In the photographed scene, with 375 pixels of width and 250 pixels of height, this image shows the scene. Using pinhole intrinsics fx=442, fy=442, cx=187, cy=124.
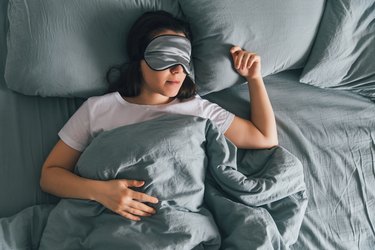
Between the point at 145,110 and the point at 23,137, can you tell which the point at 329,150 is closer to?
the point at 145,110

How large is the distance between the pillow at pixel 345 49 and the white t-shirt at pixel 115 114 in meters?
0.32

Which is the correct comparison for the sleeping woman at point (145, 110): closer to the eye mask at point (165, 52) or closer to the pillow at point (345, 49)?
the eye mask at point (165, 52)

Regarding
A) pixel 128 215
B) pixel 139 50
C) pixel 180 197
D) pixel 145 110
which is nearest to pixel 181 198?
pixel 180 197

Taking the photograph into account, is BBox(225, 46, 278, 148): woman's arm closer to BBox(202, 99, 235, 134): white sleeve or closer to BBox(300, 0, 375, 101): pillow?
BBox(202, 99, 235, 134): white sleeve

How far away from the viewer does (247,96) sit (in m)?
1.30

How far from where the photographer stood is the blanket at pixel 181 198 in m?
0.98

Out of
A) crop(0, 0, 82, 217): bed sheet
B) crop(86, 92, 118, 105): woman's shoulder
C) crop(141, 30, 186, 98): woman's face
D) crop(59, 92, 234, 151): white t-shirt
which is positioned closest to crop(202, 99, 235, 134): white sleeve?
crop(59, 92, 234, 151): white t-shirt

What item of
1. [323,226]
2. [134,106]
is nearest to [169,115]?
[134,106]

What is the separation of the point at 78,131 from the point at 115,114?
4.1 inches

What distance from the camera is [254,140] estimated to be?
119cm

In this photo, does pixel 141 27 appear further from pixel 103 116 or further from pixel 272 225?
pixel 272 225

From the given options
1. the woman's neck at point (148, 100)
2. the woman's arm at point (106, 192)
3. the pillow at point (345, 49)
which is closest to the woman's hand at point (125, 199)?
the woman's arm at point (106, 192)

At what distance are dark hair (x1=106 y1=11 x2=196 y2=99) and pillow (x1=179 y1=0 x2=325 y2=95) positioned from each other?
5 centimetres

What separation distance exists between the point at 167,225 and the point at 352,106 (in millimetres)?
727
